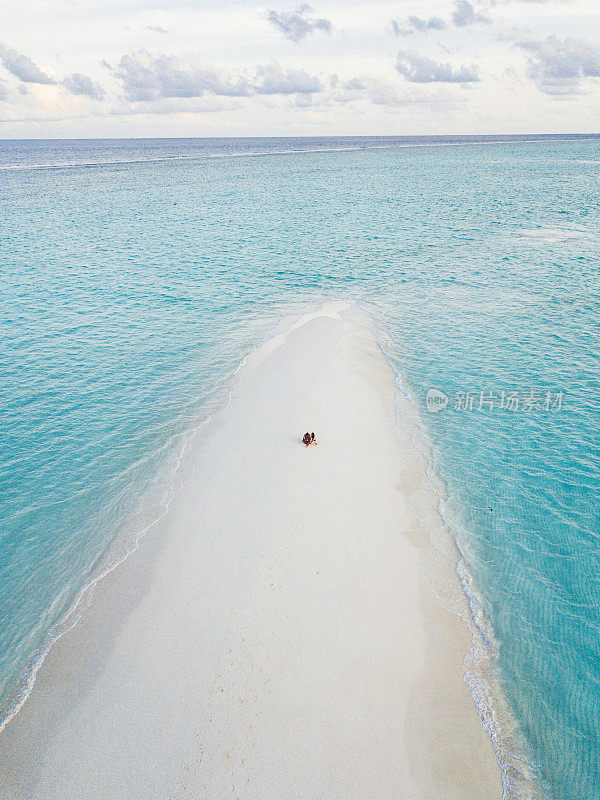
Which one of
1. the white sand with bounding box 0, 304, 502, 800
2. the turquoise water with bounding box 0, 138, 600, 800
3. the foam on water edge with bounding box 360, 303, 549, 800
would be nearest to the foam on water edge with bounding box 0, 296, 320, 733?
the turquoise water with bounding box 0, 138, 600, 800

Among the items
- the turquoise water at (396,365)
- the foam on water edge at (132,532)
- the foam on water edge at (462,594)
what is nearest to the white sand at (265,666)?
the foam on water edge at (132,532)

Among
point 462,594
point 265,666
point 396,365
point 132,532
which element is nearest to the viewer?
point 265,666

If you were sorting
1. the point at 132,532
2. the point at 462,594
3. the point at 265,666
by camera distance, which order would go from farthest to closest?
the point at 132,532, the point at 462,594, the point at 265,666

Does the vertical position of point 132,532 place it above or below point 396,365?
below

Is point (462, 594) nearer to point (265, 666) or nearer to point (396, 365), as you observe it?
point (265, 666)

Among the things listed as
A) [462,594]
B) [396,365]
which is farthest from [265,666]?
[396,365]

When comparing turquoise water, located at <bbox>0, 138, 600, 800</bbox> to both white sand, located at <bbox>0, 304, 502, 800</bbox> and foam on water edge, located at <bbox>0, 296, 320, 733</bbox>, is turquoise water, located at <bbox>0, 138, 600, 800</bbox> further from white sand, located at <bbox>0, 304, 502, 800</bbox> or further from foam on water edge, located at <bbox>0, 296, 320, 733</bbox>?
white sand, located at <bbox>0, 304, 502, 800</bbox>

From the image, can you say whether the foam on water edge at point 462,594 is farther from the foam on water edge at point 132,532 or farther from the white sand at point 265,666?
the foam on water edge at point 132,532
